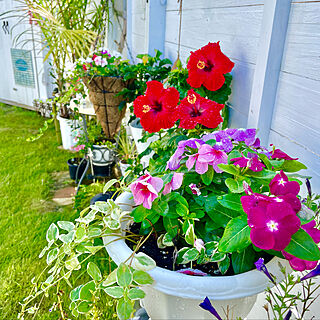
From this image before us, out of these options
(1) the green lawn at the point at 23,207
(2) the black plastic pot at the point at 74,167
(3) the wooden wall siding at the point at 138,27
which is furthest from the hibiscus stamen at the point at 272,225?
(2) the black plastic pot at the point at 74,167

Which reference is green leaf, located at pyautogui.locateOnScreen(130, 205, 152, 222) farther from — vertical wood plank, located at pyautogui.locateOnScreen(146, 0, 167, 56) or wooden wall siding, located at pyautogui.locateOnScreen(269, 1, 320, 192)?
vertical wood plank, located at pyautogui.locateOnScreen(146, 0, 167, 56)

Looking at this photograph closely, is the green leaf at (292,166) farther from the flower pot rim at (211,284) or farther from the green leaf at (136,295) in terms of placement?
the green leaf at (136,295)

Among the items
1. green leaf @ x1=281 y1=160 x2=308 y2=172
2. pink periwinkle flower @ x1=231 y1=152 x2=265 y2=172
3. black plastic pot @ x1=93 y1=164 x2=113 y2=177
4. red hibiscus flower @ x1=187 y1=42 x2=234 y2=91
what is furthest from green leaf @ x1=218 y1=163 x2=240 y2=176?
black plastic pot @ x1=93 y1=164 x2=113 y2=177

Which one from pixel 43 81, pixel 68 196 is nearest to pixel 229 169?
pixel 68 196

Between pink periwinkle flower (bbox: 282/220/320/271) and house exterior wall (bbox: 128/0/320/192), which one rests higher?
house exterior wall (bbox: 128/0/320/192)

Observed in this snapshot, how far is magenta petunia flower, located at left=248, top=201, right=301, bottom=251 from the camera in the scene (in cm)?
54

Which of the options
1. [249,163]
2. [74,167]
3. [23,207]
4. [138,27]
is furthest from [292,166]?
[74,167]

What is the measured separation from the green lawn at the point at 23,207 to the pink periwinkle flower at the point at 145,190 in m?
0.90

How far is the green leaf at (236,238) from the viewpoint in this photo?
60 centimetres

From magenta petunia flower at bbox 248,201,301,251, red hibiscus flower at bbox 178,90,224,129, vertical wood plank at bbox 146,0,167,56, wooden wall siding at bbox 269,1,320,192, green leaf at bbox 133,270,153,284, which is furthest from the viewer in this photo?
vertical wood plank at bbox 146,0,167,56

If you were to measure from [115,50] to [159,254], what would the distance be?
9.70ft

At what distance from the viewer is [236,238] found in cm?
60

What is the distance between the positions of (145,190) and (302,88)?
1.48ft

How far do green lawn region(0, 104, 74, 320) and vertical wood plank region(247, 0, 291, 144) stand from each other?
1.11 meters
